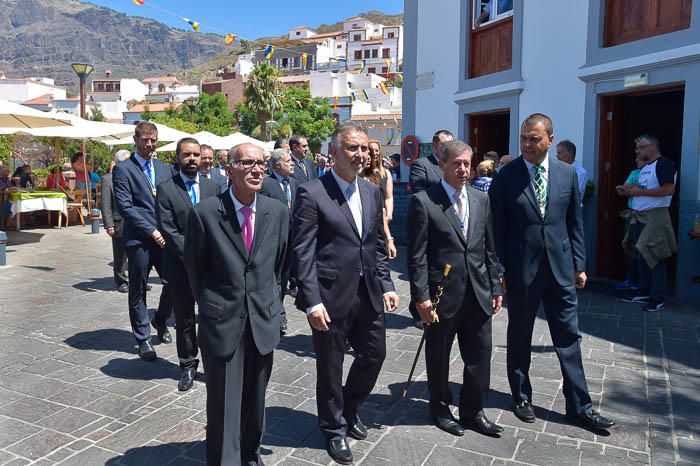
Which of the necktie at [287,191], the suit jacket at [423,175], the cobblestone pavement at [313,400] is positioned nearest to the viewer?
the cobblestone pavement at [313,400]

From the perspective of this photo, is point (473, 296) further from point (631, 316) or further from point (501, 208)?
point (631, 316)

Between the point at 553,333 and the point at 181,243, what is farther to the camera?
the point at 181,243

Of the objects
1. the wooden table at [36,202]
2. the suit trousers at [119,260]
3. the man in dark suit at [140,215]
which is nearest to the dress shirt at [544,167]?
the man in dark suit at [140,215]

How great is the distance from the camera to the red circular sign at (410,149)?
1369 centimetres

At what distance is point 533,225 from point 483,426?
1337 millimetres

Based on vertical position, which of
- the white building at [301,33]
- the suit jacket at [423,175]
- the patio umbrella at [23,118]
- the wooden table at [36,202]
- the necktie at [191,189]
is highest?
the white building at [301,33]

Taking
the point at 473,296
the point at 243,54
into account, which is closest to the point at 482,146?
the point at 473,296

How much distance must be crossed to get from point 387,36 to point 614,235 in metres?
109

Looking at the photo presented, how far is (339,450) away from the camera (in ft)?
11.8

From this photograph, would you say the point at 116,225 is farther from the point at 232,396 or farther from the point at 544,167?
the point at 544,167

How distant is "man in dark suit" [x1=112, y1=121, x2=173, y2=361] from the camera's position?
5.37 metres

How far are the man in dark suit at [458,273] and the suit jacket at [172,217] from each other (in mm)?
1845

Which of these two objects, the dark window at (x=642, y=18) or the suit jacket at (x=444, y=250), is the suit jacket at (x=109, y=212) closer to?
Result: the suit jacket at (x=444, y=250)

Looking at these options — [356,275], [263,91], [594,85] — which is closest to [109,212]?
[356,275]
